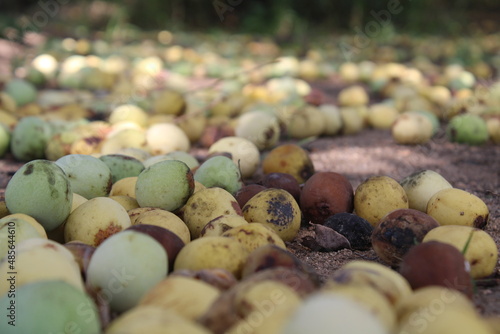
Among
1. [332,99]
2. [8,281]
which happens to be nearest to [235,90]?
[332,99]

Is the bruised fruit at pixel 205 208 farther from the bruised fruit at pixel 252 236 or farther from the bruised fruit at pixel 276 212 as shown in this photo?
the bruised fruit at pixel 252 236

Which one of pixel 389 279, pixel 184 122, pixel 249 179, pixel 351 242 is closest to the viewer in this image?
pixel 389 279

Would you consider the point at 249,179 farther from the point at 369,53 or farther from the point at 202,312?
the point at 369,53

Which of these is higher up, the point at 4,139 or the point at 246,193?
the point at 246,193

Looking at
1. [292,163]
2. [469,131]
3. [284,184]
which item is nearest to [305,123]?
[469,131]

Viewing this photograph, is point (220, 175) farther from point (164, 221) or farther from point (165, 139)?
point (165, 139)
